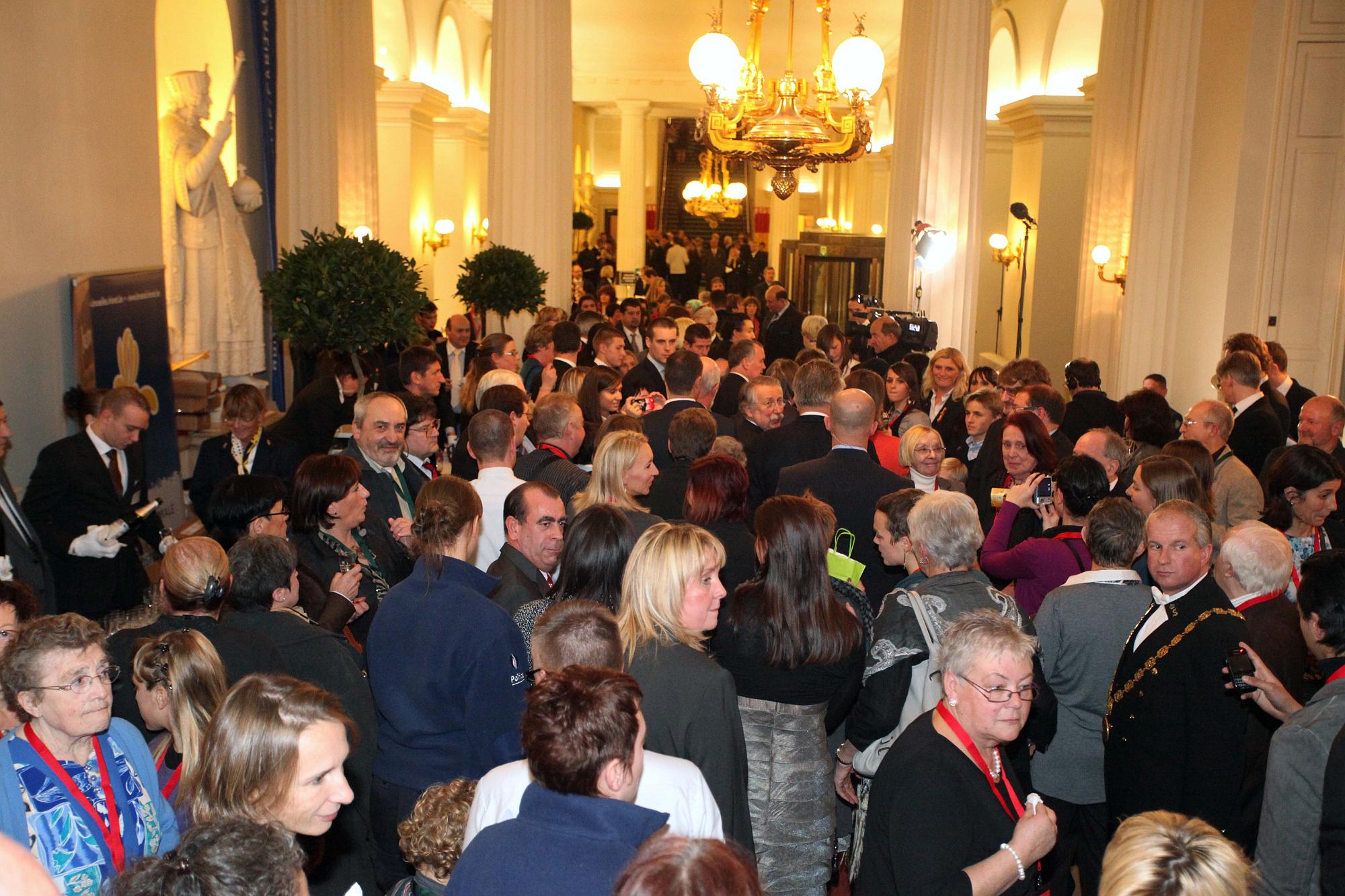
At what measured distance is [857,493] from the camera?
495 centimetres

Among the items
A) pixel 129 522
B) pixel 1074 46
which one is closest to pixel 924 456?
pixel 129 522

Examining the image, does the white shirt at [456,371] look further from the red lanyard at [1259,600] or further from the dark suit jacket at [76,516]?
the red lanyard at [1259,600]

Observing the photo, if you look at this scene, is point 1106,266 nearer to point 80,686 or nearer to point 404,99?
point 404,99

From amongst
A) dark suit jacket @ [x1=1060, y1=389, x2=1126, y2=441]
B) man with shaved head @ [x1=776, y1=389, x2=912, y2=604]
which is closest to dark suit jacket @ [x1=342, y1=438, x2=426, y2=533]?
man with shaved head @ [x1=776, y1=389, x2=912, y2=604]

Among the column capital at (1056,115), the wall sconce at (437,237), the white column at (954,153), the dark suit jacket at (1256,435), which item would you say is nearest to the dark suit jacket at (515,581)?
the dark suit jacket at (1256,435)

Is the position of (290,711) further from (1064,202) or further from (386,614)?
(1064,202)

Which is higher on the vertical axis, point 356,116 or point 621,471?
point 356,116

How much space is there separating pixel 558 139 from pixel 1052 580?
872cm

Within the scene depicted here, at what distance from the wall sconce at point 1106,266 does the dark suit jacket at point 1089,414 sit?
194 inches

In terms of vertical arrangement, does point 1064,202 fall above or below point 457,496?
above

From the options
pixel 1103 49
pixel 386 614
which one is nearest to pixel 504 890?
pixel 386 614

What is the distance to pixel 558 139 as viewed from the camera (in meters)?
11.6

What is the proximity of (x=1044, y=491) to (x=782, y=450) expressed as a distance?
1574mm

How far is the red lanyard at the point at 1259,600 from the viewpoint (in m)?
3.65
